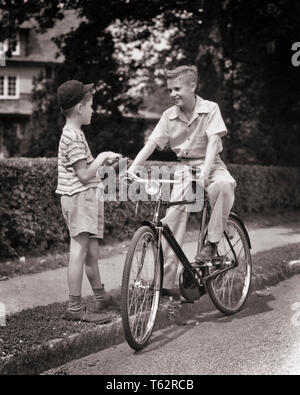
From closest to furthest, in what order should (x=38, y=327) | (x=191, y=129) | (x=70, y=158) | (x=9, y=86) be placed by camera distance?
(x=38, y=327) → (x=70, y=158) → (x=191, y=129) → (x=9, y=86)

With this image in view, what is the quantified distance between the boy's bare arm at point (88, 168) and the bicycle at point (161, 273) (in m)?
0.22

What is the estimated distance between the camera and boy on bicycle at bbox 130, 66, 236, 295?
5.27 meters

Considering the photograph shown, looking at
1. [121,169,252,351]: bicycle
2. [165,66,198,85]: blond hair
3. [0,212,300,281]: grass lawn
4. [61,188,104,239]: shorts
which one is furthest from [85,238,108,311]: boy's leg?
[0,212,300,281]: grass lawn

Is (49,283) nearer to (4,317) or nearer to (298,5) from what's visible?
(4,317)

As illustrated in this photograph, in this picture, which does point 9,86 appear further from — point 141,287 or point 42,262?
point 141,287

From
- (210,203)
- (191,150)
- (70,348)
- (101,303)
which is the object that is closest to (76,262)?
(101,303)

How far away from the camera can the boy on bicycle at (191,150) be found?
527 cm

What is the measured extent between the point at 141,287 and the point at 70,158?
114 cm

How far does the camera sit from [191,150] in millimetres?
5547

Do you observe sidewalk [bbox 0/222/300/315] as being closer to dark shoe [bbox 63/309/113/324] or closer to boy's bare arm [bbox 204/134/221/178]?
dark shoe [bbox 63/309/113/324]

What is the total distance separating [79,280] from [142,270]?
634mm

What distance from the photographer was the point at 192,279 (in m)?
5.23

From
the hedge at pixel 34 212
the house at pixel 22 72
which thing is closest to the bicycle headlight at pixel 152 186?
the hedge at pixel 34 212

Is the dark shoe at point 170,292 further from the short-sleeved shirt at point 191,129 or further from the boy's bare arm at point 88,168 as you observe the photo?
the short-sleeved shirt at point 191,129
